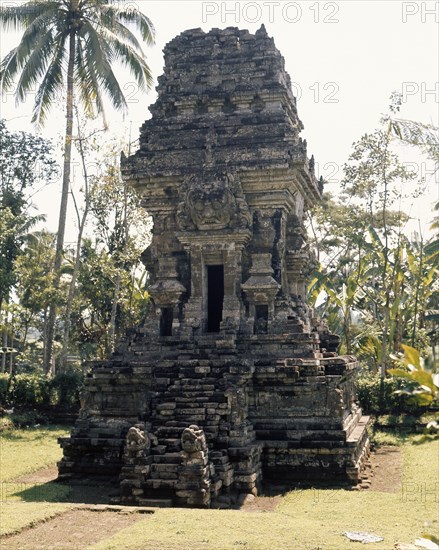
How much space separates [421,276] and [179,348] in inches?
546

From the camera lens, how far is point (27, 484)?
42.4ft

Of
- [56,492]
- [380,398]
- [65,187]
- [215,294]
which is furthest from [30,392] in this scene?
[56,492]

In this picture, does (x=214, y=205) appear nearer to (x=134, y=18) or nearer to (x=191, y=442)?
(x=191, y=442)

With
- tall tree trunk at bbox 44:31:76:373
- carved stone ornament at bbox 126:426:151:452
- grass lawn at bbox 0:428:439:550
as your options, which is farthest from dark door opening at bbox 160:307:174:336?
tall tree trunk at bbox 44:31:76:373

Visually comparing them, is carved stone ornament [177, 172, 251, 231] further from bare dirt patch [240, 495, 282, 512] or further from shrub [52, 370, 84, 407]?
shrub [52, 370, 84, 407]

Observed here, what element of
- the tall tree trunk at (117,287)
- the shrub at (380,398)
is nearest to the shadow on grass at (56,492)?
the shrub at (380,398)

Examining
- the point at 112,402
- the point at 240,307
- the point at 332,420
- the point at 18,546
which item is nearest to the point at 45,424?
the point at 112,402

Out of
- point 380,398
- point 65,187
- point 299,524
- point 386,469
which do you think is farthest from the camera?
point 65,187

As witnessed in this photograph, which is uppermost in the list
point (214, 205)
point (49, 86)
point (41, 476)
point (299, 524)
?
point (49, 86)

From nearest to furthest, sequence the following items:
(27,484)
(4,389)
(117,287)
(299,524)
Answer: (299,524)
(27,484)
(4,389)
(117,287)

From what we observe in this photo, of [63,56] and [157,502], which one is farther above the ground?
[63,56]

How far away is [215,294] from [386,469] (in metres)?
5.86

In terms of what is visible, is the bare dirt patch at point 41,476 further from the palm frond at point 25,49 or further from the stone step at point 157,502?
the palm frond at point 25,49

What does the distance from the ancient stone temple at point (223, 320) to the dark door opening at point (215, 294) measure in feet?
0.08
